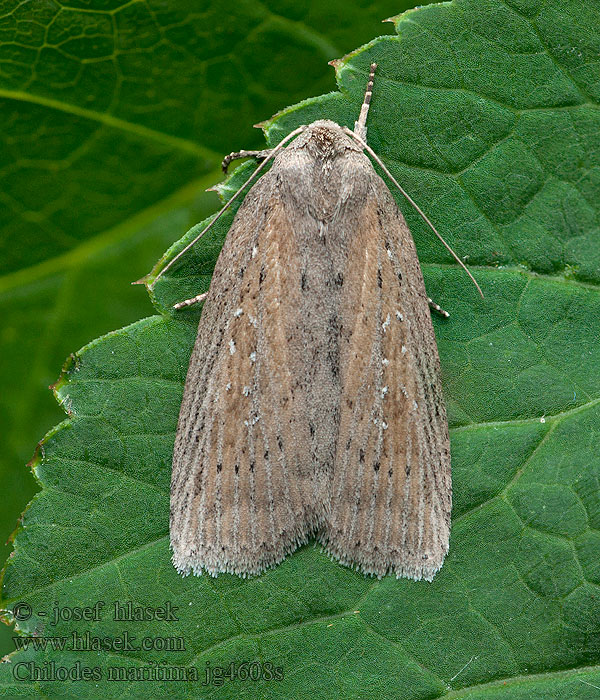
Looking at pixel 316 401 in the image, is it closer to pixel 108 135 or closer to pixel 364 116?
pixel 364 116

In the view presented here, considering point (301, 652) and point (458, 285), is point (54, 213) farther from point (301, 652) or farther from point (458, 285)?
point (301, 652)

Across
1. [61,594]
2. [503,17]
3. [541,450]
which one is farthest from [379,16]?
[61,594]

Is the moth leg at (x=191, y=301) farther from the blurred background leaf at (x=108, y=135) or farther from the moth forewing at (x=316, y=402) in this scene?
the blurred background leaf at (x=108, y=135)

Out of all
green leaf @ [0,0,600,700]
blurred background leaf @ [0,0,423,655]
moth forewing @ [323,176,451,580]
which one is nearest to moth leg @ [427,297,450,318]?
green leaf @ [0,0,600,700]

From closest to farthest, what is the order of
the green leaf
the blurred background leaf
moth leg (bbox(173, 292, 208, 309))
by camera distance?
1. the green leaf
2. moth leg (bbox(173, 292, 208, 309))
3. the blurred background leaf

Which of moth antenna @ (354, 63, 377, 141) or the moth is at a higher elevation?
moth antenna @ (354, 63, 377, 141)

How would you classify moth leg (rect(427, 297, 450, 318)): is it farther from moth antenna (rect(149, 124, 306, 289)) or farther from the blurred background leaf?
the blurred background leaf

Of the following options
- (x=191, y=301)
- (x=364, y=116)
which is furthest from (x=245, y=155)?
(x=191, y=301)

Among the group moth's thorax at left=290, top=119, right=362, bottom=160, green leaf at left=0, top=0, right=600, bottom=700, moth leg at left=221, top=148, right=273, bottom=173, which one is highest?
moth's thorax at left=290, top=119, right=362, bottom=160

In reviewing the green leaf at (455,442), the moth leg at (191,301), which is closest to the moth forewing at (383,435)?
the green leaf at (455,442)
